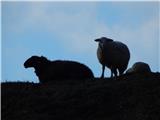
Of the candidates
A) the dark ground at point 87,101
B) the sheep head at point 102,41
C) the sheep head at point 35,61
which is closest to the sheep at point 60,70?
the sheep head at point 35,61

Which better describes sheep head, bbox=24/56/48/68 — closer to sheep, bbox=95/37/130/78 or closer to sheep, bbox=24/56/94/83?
sheep, bbox=24/56/94/83

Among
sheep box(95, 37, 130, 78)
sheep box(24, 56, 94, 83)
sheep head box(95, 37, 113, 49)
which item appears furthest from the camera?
sheep head box(95, 37, 113, 49)

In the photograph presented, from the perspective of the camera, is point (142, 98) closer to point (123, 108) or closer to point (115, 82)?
point (123, 108)

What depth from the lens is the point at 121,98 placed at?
16.2 metres

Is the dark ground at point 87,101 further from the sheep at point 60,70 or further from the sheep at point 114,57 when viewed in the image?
the sheep at point 114,57

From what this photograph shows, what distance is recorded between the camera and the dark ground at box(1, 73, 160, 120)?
1519cm

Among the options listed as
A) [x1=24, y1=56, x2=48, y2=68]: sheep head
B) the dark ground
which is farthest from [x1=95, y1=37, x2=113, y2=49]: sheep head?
the dark ground

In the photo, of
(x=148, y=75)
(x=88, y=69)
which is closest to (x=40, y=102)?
(x=148, y=75)

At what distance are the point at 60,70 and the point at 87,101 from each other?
5.36 metres

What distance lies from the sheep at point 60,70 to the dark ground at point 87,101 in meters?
3.06

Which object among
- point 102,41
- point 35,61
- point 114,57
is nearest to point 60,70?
point 35,61

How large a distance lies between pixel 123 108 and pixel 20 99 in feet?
10.1

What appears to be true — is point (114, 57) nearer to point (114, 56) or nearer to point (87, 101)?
point (114, 56)

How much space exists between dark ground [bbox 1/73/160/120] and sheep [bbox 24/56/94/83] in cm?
306
